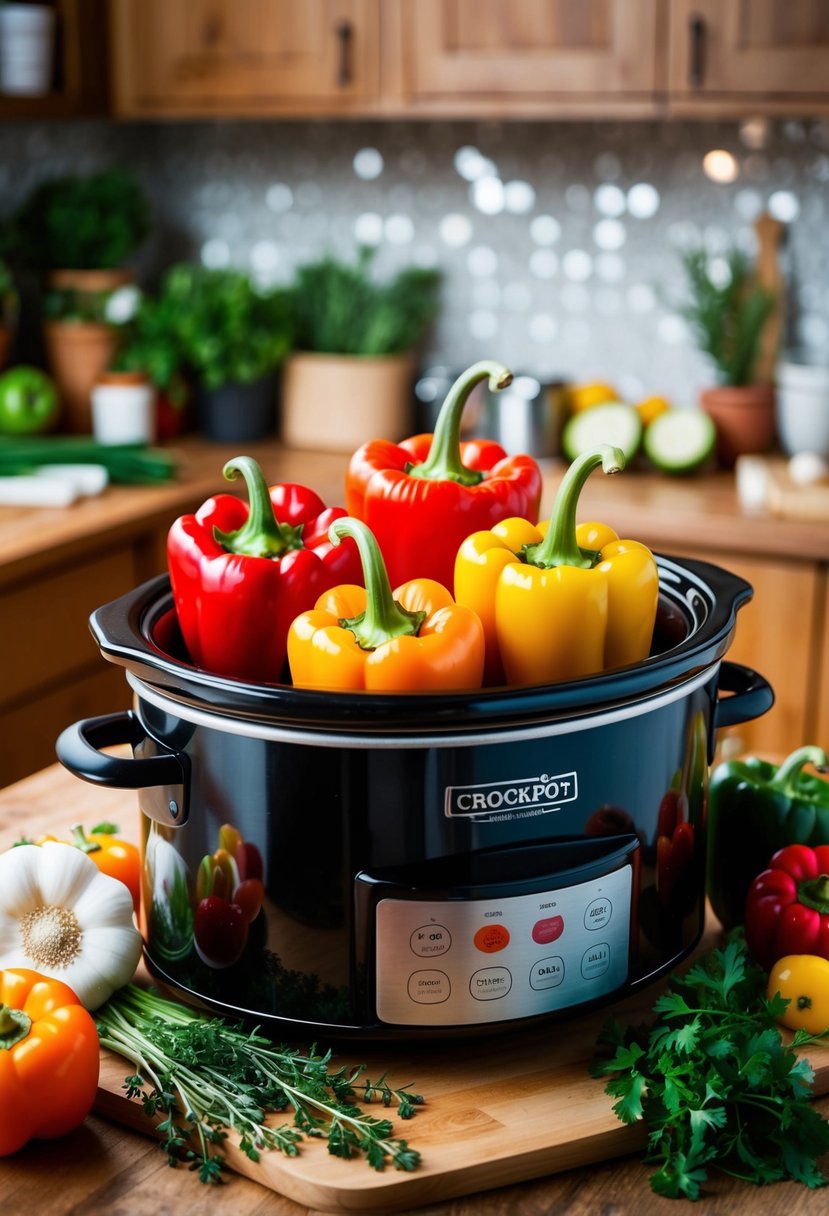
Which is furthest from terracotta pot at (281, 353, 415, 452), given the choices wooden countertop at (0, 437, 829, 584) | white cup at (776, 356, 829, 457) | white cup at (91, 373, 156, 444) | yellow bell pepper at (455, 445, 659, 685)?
yellow bell pepper at (455, 445, 659, 685)

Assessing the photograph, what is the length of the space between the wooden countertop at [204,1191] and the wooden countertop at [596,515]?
149 centimetres

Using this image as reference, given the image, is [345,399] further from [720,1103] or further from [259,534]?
[720,1103]

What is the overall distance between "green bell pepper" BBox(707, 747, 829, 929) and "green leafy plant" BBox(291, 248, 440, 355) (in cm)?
207

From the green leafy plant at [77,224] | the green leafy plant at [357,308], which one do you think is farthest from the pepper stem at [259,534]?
the green leafy plant at [77,224]

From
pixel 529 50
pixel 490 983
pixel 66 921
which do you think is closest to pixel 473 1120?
pixel 490 983

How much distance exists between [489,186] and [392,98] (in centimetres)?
48

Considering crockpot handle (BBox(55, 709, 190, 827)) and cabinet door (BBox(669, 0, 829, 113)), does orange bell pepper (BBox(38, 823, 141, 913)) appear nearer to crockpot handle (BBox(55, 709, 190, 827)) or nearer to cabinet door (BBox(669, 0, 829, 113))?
crockpot handle (BBox(55, 709, 190, 827))

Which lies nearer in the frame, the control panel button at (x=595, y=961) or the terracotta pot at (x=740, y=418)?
the control panel button at (x=595, y=961)

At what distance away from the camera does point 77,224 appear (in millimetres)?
3006

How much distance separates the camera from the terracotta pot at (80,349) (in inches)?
116

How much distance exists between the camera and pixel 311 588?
3.12 ft

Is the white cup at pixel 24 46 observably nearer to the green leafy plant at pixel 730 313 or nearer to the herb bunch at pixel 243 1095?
the green leafy plant at pixel 730 313

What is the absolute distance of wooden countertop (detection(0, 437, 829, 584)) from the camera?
229 cm

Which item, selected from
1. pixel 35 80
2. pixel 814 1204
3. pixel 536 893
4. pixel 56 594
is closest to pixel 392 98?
pixel 35 80
